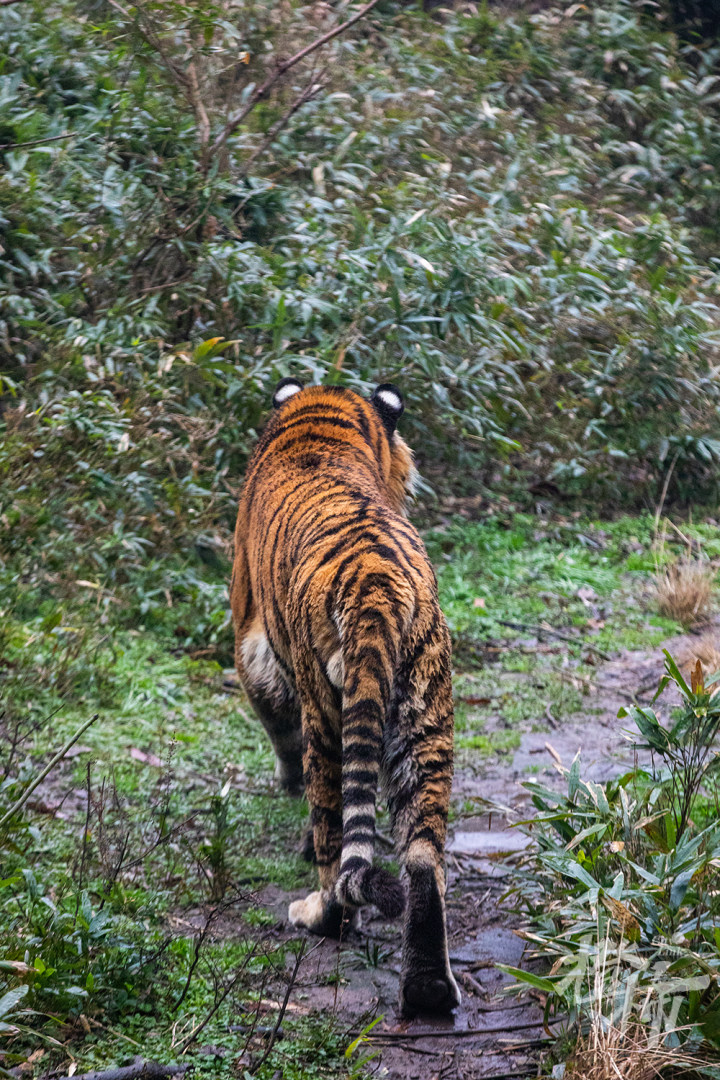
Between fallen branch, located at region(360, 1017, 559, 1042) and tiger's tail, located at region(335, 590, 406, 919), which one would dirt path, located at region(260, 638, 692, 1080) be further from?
tiger's tail, located at region(335, 590, 406, 919)

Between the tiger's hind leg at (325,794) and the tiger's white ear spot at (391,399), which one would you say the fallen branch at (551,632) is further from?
the tiger's hind leg at (325,794)

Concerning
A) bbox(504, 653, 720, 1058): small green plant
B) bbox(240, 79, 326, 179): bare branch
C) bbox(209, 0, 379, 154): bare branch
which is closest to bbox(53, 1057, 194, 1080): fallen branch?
bbox(504, 653, 720, 1058): small green plant

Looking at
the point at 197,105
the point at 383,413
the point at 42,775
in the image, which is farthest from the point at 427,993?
the point at 197,105

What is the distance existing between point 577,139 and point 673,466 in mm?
4217

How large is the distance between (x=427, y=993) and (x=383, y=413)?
2.55 m

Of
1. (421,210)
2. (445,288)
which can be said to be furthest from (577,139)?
(445,288)

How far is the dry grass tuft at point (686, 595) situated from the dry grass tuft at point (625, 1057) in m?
4.07

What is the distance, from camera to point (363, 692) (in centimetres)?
256

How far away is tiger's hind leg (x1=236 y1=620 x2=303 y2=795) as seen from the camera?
381 centimetres

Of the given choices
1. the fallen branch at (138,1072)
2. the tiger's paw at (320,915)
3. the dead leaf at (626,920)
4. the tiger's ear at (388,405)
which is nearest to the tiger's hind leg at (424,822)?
the tiger's paw at (320,915)

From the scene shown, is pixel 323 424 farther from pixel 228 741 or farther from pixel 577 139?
pixel 577 139

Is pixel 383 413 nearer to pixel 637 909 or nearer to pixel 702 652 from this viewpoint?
pixel 702 652

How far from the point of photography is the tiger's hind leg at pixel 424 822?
8.37 feet

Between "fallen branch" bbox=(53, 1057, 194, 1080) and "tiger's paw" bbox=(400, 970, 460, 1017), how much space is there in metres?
0.62
